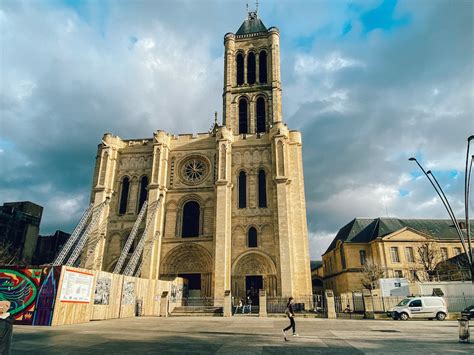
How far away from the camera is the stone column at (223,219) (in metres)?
25.0

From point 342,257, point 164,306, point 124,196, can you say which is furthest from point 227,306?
point 342,257

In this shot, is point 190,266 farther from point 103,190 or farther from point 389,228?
point 389,228

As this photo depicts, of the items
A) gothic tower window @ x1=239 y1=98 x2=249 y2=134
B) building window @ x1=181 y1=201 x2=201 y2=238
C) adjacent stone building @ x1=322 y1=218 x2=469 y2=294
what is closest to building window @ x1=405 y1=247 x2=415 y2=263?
adjacent stone building @ x1=322 y1=218 x2=469 y2=294

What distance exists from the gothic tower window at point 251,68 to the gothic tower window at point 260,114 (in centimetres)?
317

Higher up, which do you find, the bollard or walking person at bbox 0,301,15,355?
walking person at bbox 0,301,15,355

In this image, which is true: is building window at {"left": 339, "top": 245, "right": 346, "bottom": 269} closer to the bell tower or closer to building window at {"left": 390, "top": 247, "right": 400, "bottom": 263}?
building window at {"left": 390, "top": 247, "right": 400, "bottom": 263}

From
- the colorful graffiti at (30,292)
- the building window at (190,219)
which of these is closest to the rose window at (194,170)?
the building window at (190,219)

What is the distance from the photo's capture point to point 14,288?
44.3ft

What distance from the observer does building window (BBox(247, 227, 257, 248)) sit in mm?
27356

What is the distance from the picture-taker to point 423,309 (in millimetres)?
18906

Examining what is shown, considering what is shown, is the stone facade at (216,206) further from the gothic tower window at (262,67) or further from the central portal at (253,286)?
the gothic tower window at (262,67)

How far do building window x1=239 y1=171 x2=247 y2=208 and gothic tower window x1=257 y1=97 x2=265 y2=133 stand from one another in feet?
22.2

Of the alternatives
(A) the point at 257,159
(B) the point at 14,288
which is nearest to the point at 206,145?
(A) the point at 257,159

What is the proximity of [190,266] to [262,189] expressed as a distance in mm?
9378
